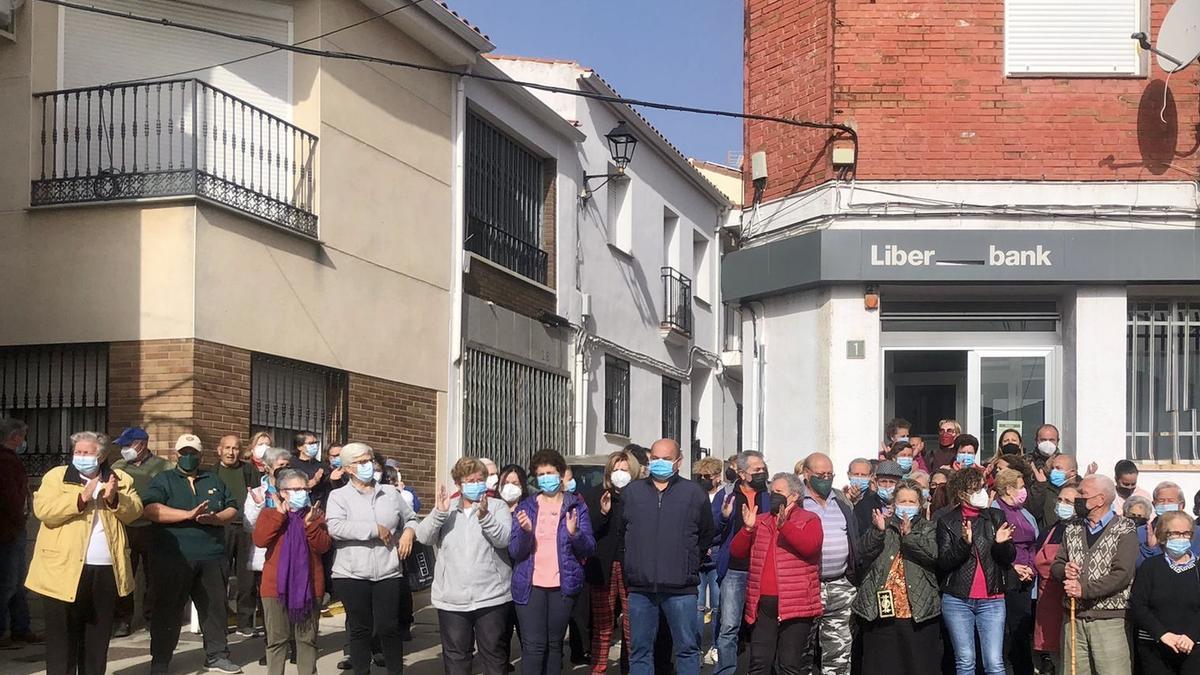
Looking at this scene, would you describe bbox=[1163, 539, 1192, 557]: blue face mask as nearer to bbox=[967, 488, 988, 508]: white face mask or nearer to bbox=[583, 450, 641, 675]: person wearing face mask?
bbox=[967, 488, 988, 508]: white face mask

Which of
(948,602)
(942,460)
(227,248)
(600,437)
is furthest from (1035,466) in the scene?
(600,437)

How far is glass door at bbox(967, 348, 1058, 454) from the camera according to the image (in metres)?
15.0

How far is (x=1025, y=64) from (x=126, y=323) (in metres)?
8.79

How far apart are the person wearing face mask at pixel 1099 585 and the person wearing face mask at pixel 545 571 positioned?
315cm

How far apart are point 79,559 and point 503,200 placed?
10601 mm

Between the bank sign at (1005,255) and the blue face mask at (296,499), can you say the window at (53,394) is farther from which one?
the bank sign at (1005,255)

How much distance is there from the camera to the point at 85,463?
9750mm

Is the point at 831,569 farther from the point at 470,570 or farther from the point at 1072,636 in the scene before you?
the point at 470,570

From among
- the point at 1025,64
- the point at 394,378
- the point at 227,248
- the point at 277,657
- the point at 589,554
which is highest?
the point at 1025,64

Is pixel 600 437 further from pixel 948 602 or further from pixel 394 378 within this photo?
pixel 948 602

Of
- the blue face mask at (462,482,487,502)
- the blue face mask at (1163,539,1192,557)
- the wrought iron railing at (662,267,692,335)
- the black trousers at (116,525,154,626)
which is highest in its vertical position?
the wrought iron railing at (662,267,692,335)

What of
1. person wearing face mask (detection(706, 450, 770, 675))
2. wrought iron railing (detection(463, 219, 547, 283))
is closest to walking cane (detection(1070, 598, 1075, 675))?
person wearing face mask (detection(706, 450, 770, 675))

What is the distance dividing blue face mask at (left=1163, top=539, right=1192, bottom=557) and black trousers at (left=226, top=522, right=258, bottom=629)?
23.8ft

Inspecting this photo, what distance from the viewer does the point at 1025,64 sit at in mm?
14805
